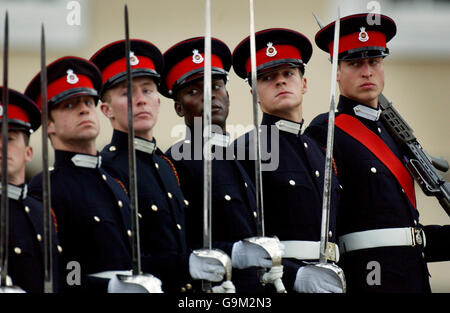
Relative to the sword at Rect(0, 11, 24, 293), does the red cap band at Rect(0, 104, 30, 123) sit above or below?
above

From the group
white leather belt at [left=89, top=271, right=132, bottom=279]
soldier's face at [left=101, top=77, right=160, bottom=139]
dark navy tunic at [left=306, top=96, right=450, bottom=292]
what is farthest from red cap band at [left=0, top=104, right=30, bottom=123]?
dark navy tunic at [left=306, top=96, right=450, bottom=292]

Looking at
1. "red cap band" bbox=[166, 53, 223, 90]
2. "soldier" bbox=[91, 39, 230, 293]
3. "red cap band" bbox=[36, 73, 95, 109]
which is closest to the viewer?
"red cap band" bbox=[36, 73, 95, 109]

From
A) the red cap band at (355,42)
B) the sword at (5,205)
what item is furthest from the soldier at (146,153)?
the red cap band at (355,42)

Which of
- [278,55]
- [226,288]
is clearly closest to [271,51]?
[278,55]

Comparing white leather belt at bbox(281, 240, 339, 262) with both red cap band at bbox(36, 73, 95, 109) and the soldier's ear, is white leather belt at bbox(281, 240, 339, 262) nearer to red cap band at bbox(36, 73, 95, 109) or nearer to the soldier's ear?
the soldier's ear

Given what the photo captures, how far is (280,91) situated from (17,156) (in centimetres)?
132

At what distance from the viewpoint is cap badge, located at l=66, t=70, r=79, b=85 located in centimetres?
476

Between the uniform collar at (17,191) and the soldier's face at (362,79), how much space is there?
1.83 m

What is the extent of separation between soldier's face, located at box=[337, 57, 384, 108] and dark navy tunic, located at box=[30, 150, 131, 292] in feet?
4.52

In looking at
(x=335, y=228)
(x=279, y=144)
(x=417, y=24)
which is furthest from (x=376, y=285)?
(x=417, y=24)

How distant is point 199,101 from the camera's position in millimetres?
5117

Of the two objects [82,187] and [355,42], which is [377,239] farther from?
[82,187]
